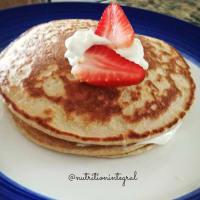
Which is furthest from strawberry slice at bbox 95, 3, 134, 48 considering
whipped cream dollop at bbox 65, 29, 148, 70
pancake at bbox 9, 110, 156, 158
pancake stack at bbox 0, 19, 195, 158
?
pancake at bbox 9, 110, 156, 158

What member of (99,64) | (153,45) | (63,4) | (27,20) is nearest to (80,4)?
(63,4)

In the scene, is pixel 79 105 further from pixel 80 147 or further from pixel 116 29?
pixel 116 29

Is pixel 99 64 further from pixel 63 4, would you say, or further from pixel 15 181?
pixel 63 4

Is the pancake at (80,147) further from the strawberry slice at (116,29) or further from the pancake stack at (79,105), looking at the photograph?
the strawberry slice at (116,29)

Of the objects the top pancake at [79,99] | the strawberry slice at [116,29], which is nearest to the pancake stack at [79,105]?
the top pancake at [79,99]

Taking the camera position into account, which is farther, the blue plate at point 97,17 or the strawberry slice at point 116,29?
the blue plate at point 97,17

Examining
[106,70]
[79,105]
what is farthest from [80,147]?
[106,70]
